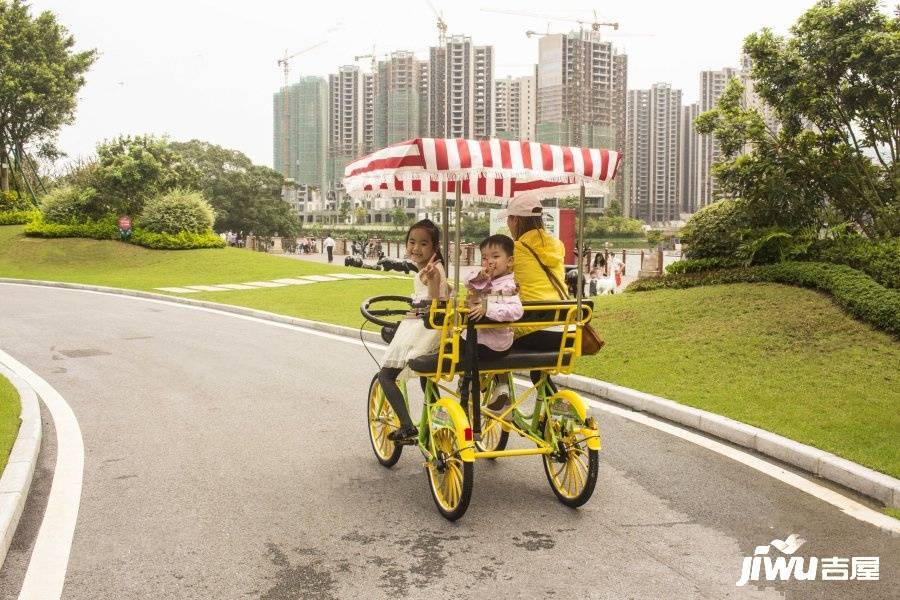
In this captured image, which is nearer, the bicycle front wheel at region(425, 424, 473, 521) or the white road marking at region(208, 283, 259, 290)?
the bicycle front wheel at region(425, 424, 473, 521)

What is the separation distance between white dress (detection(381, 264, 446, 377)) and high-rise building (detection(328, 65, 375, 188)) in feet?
370

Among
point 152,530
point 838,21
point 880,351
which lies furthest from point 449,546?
point 838,21

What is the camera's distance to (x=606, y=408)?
27.5 feet

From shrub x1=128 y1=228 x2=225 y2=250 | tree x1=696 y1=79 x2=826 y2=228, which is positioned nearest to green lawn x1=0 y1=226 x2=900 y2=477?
tree x1=696 y1=79 x2=826 y2=228

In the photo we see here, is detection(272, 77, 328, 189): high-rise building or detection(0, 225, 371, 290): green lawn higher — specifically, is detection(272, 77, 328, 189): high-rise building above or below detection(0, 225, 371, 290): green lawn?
above

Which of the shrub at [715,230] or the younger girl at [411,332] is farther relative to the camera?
the shrub at [715,230]

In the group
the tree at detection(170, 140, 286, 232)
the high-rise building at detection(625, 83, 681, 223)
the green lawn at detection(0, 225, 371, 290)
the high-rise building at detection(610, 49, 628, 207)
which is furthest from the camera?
the high-rise building at detection(625, 83, 681, 223)

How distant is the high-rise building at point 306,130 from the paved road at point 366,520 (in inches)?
5220

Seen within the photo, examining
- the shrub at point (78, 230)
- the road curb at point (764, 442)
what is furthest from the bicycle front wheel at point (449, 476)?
the shrub at point (78, 230)

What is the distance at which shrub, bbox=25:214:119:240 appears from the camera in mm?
40781

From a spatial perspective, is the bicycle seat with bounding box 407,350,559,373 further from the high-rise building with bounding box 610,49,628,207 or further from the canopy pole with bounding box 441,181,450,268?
the high-rise building with bounding box 610,49,628,207

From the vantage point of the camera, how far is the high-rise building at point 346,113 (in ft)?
392

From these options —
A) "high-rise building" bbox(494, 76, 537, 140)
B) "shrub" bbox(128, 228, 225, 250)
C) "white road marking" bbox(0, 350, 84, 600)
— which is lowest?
"white road marking" bbox(0, 350, 84, 600)

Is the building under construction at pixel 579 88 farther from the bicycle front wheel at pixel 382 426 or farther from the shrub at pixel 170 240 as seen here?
the bicycle front wheel at pixel 382 426
